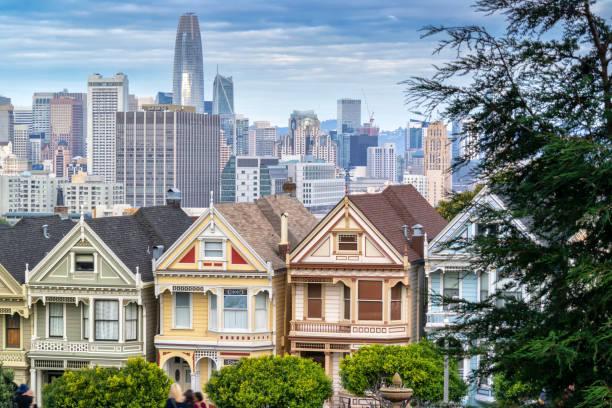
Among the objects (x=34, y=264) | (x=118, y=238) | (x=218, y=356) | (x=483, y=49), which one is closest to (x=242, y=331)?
(x=218, y=356)

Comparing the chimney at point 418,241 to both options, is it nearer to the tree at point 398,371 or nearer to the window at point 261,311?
the tree at point 398,371

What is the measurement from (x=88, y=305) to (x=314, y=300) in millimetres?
9301

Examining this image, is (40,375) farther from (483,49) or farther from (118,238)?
(483,49)

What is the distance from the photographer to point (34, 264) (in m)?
55.6

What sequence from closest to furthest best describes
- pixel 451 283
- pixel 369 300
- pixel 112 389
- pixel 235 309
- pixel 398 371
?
1. pixel 112 389
2. pixel 398 371
3. pixel 369 300
4. pixel 451 283
5. pixel 235 309

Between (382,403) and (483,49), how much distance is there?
76.2 ft

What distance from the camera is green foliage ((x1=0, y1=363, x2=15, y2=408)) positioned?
4650 centimetres

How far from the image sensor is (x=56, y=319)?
5272cm

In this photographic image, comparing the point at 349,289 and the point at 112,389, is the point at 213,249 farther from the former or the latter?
the point at 112,389

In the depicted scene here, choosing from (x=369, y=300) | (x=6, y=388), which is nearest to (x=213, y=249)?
(x=369, y=300)

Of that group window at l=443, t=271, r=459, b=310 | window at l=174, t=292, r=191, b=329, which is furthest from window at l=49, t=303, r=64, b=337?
window at l=443, t=271, r=459, b=310

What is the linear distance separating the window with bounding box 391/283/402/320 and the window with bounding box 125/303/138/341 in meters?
10.6

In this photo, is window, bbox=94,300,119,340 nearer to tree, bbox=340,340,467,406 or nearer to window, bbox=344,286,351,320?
window, bbox=344,286,351,320

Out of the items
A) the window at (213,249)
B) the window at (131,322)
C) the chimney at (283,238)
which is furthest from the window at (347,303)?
the window at (131,322)
